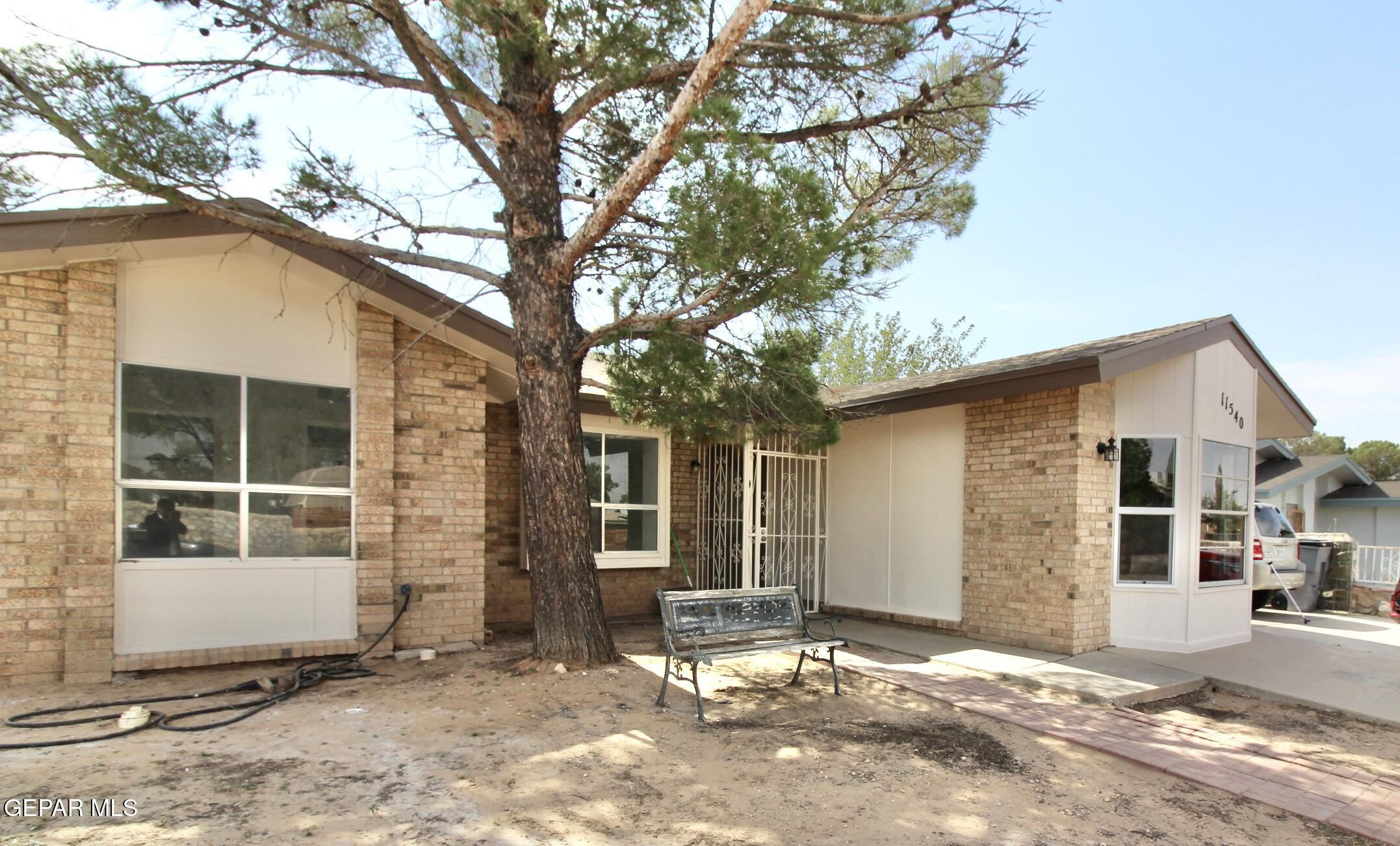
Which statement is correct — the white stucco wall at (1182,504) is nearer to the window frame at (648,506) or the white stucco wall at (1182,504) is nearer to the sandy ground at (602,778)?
the sandy ground at (602,778)

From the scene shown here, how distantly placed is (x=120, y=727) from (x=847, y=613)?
7.59 m

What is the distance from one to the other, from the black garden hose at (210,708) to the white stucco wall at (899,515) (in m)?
5.62

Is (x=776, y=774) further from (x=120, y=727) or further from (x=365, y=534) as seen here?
(x=365, y=534)

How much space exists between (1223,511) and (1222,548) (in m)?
0.41

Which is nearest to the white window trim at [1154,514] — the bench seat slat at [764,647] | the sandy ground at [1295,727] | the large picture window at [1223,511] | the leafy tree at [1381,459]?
the large picture window at [1223,511]

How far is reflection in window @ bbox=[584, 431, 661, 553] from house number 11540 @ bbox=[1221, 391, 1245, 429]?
6.56 m

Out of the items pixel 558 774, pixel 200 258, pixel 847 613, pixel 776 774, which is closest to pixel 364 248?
pixel 200 258

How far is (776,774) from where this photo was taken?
449cm

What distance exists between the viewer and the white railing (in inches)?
607

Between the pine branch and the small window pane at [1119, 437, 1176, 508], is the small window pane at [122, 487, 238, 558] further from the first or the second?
the small window pane at [1119, 437, 1176, 508]

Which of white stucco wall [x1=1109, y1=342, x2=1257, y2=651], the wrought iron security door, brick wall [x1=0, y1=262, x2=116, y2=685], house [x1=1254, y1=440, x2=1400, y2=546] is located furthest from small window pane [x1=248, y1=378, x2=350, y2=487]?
house [x1=1254, y1=440, x2=1400, y2=546]

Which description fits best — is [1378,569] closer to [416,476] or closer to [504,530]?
[504,530]

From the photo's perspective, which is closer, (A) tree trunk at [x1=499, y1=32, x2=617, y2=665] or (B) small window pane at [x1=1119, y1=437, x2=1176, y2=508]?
(A) tree trunk at [x1=499, y1=32, x2=617, y2=665]

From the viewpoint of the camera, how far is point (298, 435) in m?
7.02
